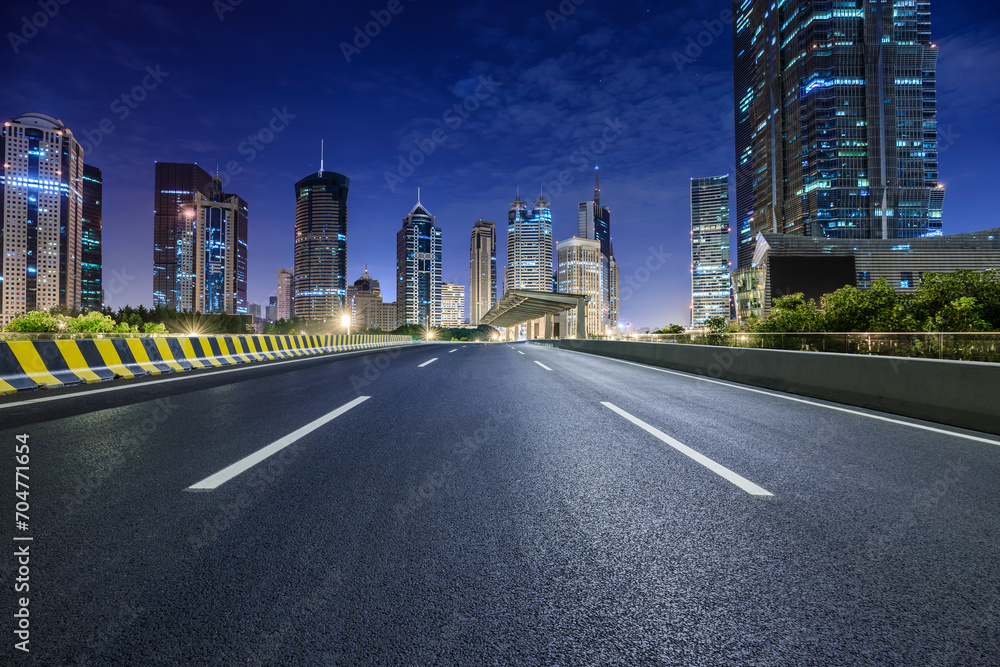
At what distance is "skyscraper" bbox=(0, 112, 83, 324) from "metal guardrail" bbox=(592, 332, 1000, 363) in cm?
21958

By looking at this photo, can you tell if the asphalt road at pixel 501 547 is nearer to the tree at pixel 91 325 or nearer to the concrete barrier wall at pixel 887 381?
Answer: the concrete barrier wall at pixel 887 381

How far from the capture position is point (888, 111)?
140 metres

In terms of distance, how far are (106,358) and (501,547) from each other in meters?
11.6

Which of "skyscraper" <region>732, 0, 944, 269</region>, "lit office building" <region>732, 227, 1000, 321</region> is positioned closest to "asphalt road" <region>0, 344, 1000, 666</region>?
"lit office building" <region>732, 227, 1000, 321</region>

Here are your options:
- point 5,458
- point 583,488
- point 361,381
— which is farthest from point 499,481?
point 361,381

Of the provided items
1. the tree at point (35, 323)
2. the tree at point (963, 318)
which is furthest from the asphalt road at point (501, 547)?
the tree at point (35, 323)

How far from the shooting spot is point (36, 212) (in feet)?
543

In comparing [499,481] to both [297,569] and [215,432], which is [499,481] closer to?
[297,569]

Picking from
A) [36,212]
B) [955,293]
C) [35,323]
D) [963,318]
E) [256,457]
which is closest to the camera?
[256,457]

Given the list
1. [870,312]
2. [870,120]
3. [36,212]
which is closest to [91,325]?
[870,312]

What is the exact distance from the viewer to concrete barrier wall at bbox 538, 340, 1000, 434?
19.5 ft

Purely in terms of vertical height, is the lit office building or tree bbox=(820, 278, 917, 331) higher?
the lit office building

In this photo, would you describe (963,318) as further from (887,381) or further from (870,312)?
(887,381)

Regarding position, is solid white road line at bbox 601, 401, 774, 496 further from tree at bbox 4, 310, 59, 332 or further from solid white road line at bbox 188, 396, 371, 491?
tree at bbox 4, 310, 59, 332
